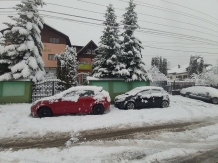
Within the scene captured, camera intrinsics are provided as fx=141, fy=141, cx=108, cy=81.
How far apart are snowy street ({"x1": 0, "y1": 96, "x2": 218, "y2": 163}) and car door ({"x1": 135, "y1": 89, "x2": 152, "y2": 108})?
6.48 feet

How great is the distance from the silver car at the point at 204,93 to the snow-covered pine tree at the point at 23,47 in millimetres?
15756

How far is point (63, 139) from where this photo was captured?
5.11m

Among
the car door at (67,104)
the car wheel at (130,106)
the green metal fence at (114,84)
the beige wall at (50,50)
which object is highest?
the beige wall at (50,50)

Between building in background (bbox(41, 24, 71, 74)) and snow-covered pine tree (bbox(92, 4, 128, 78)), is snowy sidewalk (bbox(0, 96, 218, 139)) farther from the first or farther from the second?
building in background (bbox(41, 24, 71, 74))

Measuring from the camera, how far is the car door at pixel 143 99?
9764 mm

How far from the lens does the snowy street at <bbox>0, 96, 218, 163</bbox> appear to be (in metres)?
3.93

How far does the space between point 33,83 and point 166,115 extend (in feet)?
34.1

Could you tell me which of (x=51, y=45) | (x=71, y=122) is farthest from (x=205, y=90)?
(x=51, y=45)

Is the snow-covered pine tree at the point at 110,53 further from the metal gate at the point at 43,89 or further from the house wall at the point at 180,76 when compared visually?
the house wall at the point at 180,76

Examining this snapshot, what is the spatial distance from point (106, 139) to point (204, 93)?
44.0ft

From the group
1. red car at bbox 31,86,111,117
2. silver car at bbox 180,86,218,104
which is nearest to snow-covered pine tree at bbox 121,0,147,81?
red car at bbox 31,86,111,117

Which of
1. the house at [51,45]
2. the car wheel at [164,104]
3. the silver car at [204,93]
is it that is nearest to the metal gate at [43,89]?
the car wheel at [164,104]

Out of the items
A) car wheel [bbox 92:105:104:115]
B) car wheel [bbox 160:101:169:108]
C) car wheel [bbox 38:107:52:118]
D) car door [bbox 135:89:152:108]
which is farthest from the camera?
car wheel [bbox 160:101:169:108]

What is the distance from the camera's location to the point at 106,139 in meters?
5.11
